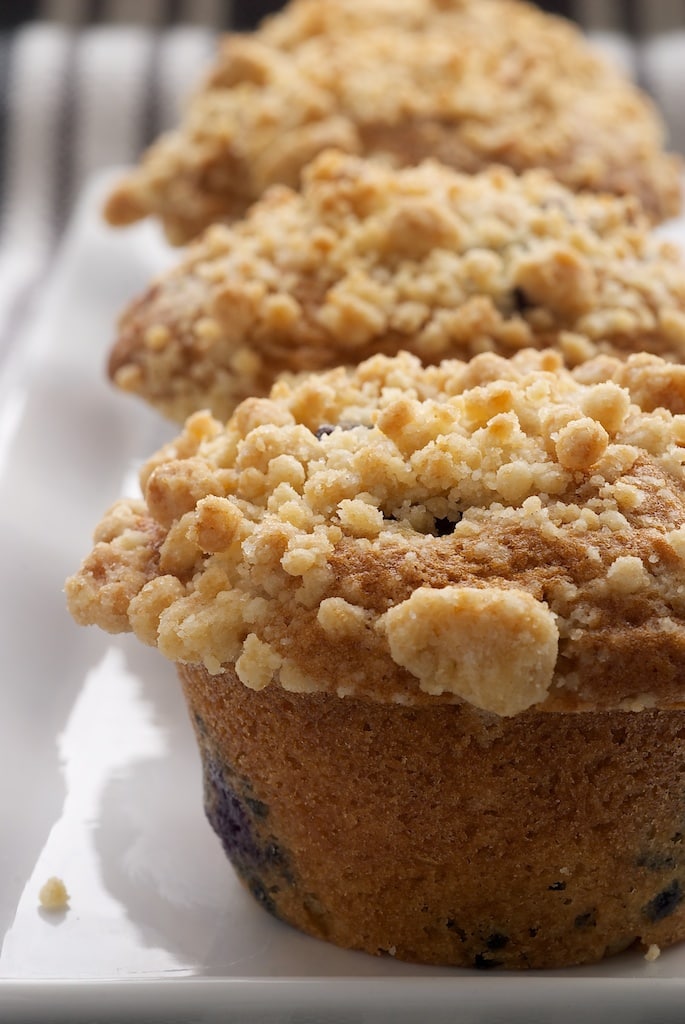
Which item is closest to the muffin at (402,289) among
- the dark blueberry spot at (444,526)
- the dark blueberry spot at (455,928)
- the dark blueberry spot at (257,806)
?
the dark blueberry spot at (444,526)

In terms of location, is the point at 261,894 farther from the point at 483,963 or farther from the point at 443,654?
the point at 443,654

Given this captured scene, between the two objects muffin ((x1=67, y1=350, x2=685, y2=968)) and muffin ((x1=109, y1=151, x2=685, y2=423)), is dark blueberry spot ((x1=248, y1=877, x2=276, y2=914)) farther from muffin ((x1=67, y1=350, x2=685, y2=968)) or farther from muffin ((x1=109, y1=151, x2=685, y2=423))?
muffin ((x1=109, y1=151, x2=685, y2=423))

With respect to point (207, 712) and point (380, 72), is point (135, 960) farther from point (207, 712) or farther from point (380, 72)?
point (380, 72)

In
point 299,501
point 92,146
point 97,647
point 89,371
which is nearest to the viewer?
point 299,501

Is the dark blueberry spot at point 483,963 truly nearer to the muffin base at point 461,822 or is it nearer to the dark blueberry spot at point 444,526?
the muffin base at point 461,822

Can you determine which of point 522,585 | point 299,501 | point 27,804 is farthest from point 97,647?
point 522,585

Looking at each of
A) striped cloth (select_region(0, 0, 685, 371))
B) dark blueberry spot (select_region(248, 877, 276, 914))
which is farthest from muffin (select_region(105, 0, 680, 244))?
dark blueberry spot (select_region(248, 877, 276, 914))
